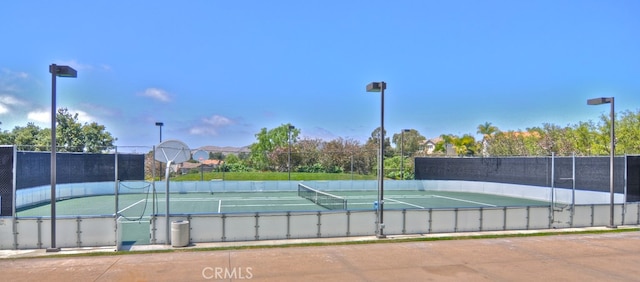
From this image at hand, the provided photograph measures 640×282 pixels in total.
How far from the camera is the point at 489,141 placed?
5506 centimetres

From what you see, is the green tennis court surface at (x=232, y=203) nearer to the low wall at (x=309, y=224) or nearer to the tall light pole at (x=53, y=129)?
the low wall at (x=309, y=224)

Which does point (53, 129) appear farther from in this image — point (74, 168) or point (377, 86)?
point (74, 168)

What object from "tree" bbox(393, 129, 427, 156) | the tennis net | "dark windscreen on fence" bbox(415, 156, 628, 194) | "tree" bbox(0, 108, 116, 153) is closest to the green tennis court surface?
the tennis net

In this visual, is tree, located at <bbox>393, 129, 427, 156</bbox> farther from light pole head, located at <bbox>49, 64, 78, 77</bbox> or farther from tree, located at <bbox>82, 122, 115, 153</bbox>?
light pole head, located at <bbox>49, 64, 78, 77</bbox>

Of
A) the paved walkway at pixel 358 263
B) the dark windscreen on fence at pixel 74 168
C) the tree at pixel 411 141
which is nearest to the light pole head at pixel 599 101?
the paved walkway at pixel 358 263

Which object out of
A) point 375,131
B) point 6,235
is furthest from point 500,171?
point 375,131

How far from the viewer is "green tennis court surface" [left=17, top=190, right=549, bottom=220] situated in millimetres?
23828

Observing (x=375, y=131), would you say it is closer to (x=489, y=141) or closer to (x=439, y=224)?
(x=489, y=141)

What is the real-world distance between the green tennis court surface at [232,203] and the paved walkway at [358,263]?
405 inches

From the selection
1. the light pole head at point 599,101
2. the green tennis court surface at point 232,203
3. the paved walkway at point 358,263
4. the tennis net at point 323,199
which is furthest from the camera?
the green tennis court surface at point 232,203

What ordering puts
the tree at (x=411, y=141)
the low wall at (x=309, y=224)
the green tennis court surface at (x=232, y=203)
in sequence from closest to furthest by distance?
the low wall at (x=309, y=224), the green tennis court surface at (x=232, y=203), the tree at (x=411, y=141)

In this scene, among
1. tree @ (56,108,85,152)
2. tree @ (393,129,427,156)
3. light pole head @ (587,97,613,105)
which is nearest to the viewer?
light pole head @ (587,97,613,105)

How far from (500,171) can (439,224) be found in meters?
23.8

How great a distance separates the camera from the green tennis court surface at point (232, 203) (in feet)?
78.2
